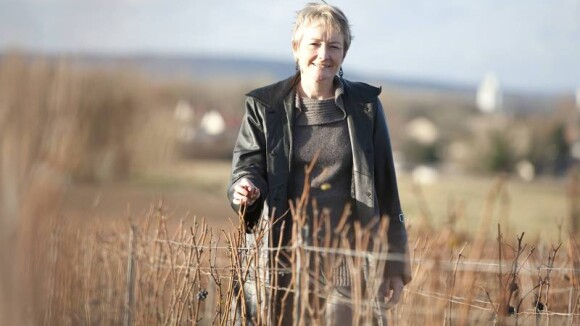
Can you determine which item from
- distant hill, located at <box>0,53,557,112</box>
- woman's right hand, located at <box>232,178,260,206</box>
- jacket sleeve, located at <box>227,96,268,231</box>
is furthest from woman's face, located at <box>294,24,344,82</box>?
distant hill, located at <box>0,53,557,112</box>

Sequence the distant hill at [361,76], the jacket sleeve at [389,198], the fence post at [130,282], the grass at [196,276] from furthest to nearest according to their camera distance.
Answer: the distant hill at [361,76]
the fence post at [130,282]
the jacket sleeve at [389,198]
the grass at [196,276]

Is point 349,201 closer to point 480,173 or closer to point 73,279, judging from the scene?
point 73,279

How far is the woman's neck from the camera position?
3953mm

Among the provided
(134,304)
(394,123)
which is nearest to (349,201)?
(134,304)

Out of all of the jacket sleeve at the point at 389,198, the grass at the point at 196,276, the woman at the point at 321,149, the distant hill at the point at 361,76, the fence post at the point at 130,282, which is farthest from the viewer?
the distant hill at the point at 361,76

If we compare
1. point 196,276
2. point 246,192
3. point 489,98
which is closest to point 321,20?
point 246,192

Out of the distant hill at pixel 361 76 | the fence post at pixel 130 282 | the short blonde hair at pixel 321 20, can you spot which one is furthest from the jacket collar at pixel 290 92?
the distant hill at pixel 361 76

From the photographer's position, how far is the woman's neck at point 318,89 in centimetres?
395

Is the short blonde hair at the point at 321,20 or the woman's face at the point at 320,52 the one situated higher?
the short blonde hair at the point at 321,20

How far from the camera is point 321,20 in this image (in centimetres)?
388

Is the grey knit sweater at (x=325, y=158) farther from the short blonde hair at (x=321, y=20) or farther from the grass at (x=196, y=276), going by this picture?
the short blonde hair at (x=321, y=20)

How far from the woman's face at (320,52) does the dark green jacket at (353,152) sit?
110 millimetres

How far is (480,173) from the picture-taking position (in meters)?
47.6

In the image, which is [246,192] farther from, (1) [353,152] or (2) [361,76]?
(2) [361,76]
